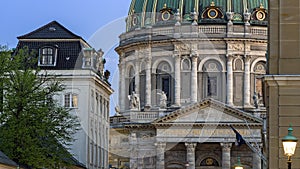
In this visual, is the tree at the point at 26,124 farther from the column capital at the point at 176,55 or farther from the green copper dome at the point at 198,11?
the green copper dome at the point at 198,11

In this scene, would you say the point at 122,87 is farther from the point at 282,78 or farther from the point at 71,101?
the point at 282,78

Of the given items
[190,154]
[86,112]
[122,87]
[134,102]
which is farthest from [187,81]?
[86,112]

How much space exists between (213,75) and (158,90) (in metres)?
6.36

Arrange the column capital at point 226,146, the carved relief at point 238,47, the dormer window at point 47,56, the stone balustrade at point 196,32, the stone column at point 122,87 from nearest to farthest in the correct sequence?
the dormer window at point 47,56
the column capital at point 226,146
the carved relief at point 238,47
the stone balustrade at point 196,32
the stone column at point 122,87

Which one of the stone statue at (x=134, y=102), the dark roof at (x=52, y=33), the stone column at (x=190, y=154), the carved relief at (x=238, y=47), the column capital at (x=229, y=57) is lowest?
the stone column at (x=190, y=154)

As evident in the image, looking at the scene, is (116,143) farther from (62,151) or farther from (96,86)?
(62,151)

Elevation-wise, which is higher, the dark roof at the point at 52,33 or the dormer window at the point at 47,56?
the dark roof at the point at 52,33

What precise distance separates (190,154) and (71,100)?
32799 mm

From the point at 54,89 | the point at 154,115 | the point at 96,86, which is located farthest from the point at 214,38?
the point at 54,89

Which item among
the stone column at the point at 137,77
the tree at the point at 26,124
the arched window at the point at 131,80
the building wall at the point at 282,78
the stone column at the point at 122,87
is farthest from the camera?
the stone column at the point at 122,87

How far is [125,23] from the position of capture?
129 meters

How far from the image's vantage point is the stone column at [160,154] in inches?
4294

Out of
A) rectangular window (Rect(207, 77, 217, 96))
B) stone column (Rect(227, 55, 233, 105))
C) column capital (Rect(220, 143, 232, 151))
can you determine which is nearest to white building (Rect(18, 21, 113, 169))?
column capital (Rect(220, 143, 232, 151))

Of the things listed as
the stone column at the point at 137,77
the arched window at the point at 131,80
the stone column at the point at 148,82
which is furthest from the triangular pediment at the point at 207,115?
the arched window at the point at 131,80
